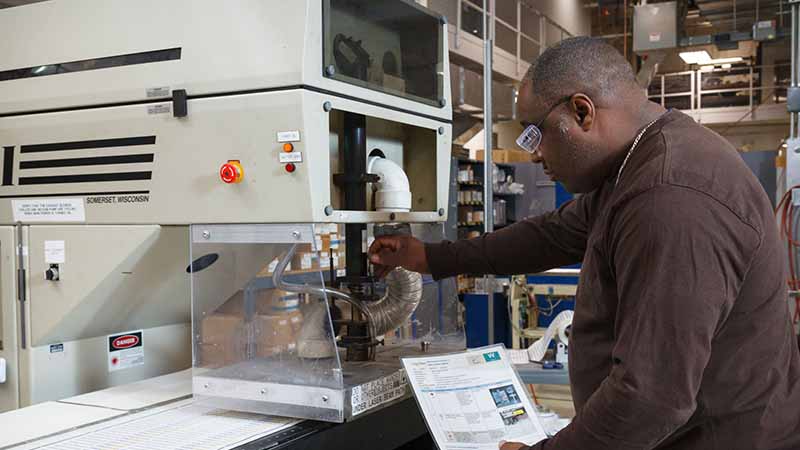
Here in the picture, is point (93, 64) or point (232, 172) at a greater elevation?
point (93, 64)

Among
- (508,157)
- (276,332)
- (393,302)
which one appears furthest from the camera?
(508,157)

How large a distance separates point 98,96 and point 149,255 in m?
0.41

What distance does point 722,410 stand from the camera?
1.28 metres

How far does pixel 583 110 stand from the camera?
135cm

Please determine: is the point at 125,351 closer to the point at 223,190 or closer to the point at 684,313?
the point at 223,190

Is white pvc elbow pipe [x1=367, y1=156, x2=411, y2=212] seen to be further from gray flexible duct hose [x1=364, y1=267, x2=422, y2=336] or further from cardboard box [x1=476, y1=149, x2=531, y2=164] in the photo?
cardboard box [x1=476, y1=149, x2=531, y2=164]

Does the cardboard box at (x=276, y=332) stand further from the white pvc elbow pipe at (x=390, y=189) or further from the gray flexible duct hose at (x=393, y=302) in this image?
the white pvc elbow pipe at (x=390, y=189)

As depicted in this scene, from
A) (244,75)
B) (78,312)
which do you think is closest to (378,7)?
(244,75)

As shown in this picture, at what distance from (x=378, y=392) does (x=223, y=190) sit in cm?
58

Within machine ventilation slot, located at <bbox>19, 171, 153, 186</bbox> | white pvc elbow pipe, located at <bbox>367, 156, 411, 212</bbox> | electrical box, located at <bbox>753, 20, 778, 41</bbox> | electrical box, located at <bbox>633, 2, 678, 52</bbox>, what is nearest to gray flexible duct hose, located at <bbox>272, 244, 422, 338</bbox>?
white pvc elbow pipe, located at <bbox>367, 156, 411, 212</bbox>

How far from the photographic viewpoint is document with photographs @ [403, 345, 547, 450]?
1635 mm

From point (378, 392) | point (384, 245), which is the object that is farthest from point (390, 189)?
point (378, 392)

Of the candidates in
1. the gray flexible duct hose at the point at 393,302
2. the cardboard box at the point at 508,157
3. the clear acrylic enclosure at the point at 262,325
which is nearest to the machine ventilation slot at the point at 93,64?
the clear acrylic enclosure at the point at 262,325

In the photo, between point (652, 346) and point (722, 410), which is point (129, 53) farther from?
point (722, 410)
